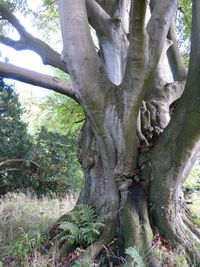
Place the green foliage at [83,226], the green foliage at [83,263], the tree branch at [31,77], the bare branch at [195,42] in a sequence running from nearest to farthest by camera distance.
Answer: the green foliage at [83,263]
the bare branch at [195,42]
the green foliage at [83,226]
the tree branch at [31,77]

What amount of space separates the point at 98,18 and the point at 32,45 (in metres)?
1.58

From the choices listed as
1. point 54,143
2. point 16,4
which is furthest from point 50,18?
point 54,143

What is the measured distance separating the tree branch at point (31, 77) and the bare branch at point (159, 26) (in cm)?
171

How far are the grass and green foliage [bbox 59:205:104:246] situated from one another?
0.33 meters

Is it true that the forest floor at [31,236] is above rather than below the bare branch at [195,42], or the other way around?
below

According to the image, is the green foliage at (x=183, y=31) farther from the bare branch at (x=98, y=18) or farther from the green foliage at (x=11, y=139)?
the green foliage at (x=11, y=139)

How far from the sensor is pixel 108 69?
481 cm

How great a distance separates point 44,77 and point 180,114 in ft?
7.38

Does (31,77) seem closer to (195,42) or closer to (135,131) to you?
(135,131)

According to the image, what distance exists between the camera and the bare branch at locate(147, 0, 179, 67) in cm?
341

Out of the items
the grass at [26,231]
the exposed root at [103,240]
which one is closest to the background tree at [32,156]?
the grass at [26,231]

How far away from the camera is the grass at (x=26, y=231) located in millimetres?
3465

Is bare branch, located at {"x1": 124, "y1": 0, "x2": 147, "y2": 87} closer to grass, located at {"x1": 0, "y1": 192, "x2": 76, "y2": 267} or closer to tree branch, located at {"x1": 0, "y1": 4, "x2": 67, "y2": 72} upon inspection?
tree branch, located at {"x1": 0, "y1": 4, "x2": 67, "y2": 72}

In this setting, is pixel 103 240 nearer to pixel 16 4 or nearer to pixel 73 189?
pixel 73 189
